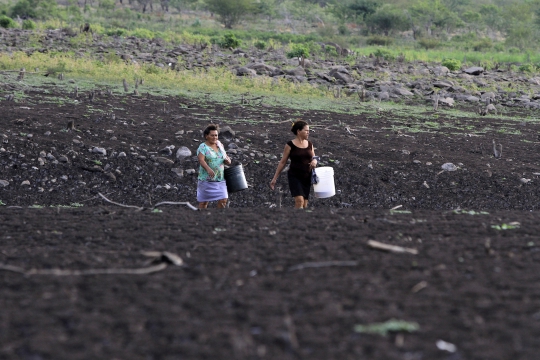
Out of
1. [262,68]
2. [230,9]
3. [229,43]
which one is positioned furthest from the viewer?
[230,9]

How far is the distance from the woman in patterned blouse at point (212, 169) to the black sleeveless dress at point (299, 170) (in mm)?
708

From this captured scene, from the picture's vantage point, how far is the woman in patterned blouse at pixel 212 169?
836cm

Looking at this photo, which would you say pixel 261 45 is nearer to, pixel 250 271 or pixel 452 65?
pixel 452 65

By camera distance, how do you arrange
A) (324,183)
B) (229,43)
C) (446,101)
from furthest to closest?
(229,43) → (446,101) → (324,183)

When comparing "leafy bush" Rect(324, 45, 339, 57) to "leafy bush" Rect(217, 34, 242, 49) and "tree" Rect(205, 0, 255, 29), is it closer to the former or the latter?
"leafy bush" Rect(217, 34, 242, 49)

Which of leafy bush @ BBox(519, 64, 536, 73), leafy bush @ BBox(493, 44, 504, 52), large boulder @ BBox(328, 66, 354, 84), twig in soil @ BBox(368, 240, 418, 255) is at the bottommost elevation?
twig in soil @ BBox(368, 240, 418, 255)

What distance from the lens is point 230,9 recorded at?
47156 millimetres

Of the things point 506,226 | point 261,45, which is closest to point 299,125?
point 506,226

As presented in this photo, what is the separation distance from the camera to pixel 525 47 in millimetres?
45188

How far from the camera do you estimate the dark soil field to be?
337 centimetres

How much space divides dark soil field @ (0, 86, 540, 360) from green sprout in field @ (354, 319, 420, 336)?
20 millimetres

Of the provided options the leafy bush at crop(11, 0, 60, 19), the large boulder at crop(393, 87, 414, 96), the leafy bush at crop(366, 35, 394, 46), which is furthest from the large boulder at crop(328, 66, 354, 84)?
the leafy bush at crop(11, 0, 60, 19)

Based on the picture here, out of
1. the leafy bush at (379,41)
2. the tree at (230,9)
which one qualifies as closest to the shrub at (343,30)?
the leafy bush at (379,41)

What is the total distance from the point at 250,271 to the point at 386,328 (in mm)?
1132
